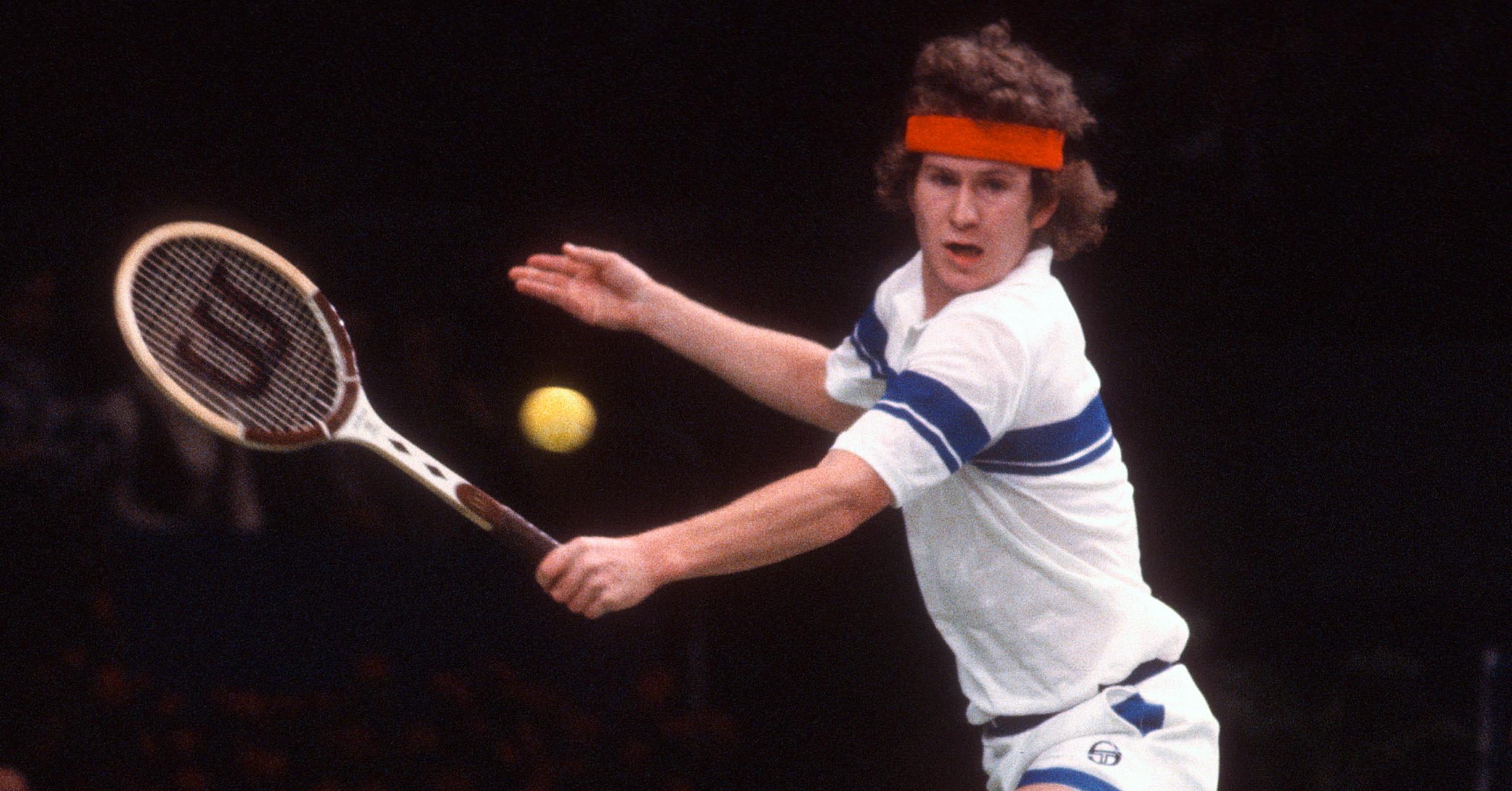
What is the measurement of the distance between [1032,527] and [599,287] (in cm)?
106

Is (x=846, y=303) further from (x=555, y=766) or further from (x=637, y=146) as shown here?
(x=555, y=766)

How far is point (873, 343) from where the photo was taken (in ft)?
10.1

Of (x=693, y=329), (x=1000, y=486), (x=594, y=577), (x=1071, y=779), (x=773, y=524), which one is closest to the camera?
(x=594, y=577)

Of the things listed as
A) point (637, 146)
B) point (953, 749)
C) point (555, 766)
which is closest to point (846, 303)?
point (637, 146)

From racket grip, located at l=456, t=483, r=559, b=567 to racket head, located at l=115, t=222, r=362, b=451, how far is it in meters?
0.38

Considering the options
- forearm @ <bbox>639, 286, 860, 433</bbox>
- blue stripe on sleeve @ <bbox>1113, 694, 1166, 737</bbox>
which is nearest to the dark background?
forearm @ <bbox>639, 286, 860, 433</bbox>

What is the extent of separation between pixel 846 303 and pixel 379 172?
1.82 metres

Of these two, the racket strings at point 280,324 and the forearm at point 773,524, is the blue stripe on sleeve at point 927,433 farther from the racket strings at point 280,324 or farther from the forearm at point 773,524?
the racket strings at point 280,324

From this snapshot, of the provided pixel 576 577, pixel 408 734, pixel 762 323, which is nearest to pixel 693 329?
pixel 576 577

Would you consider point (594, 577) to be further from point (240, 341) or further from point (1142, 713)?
point (240, 341)

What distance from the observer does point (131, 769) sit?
5676 millimetres

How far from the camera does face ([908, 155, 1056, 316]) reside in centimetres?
283

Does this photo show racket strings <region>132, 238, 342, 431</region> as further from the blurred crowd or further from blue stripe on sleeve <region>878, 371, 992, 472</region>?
the blurred crowd

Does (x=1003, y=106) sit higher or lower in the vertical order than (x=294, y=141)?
higher
